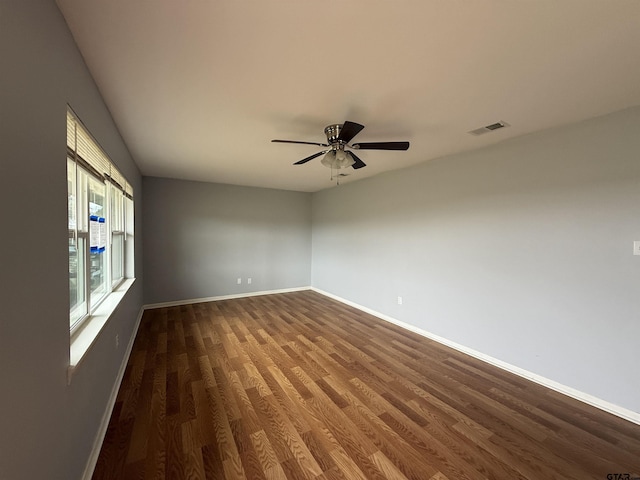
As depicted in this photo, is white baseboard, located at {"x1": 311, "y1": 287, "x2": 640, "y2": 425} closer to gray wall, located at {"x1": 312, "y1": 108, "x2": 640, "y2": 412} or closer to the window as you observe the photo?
gray wall, located at {"x1": 312, "y1": 108, "x2": 640, "y2": 412}

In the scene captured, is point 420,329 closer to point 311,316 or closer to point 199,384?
point 311,316

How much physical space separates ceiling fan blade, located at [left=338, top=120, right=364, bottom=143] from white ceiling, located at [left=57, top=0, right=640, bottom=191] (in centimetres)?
18

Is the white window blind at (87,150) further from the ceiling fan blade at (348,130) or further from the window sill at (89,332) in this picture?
the ceiling fan blade at (348,130)

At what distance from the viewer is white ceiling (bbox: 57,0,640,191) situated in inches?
46.6

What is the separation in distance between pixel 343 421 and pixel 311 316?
2.44m

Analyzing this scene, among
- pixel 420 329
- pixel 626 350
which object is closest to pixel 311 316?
pixel 420 329

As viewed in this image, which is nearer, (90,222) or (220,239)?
(90,222)

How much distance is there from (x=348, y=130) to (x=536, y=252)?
2.23 meters

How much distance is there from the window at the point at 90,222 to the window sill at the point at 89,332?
0.05 metres

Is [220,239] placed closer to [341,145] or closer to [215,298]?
[215,298]

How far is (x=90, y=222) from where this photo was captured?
1845 millimetres

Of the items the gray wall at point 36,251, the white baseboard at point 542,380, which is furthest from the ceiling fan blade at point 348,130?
the white baseboard at point 542,380

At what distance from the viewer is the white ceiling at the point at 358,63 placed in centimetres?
118

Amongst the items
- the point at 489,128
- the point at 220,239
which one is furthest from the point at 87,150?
the point at 220,239
